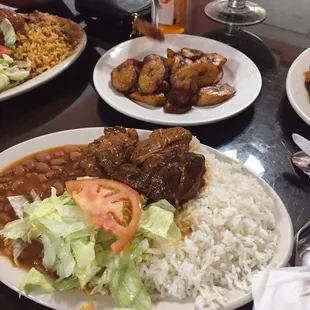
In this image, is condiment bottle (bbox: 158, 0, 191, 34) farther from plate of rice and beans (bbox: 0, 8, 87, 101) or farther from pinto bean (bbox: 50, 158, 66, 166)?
pinto bean (bbox: 50, 158, 66, 166)

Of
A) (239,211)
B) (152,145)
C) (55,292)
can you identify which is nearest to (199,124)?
(152,145)

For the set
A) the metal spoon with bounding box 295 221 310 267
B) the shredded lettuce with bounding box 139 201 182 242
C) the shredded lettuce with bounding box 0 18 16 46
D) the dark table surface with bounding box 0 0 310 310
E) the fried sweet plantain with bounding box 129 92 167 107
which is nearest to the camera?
the shredded lettuce with bounding box 139 201 182 242

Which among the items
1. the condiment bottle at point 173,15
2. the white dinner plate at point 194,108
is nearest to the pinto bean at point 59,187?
the white dinner plate at point 194,108

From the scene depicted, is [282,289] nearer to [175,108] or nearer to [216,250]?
[216,250]

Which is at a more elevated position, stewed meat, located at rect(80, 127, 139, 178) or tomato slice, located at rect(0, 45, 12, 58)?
stewed meat, located at rect(80, 127, 139, 178)

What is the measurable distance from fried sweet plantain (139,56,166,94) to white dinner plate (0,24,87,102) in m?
0.35

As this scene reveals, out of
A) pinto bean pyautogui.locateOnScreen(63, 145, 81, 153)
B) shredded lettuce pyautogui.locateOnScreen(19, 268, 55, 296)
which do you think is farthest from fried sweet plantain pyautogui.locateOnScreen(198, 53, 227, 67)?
shredded lettuce pyautogui.locateOnScreen(19, 268, 55, 296)

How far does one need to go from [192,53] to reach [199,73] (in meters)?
0.15

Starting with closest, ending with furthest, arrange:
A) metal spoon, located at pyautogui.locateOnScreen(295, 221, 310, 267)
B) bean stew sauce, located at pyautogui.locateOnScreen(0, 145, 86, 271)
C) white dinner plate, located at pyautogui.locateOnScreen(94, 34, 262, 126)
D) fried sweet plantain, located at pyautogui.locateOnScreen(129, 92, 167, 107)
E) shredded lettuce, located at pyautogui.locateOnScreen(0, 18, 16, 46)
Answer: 1. metal spoon, located at pyautogui.locateOnScreen(295, 221, 310, 267)
2. bean stew sauce, located at pyautogui.locateOnScreen(0, 145, 86, 271)
3. white dinner plate, located at pyautogui.locateOnScreen(94, 34, 262, 126)
4. fried sweet plantain, located at pyautogui.locateOnScreen(129, 92, 167, 107)
5. shredded lettuce, located at pyautogui.locateOnScreen(0, 18, 16, 46)

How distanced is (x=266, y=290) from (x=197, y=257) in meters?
0.19

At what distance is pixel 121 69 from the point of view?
2055mm

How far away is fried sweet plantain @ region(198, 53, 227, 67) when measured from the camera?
6.93 ft

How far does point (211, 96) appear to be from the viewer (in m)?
1.97

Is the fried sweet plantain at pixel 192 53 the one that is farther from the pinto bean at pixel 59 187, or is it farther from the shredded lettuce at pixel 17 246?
the shredded lettuce at pixel 17 246
